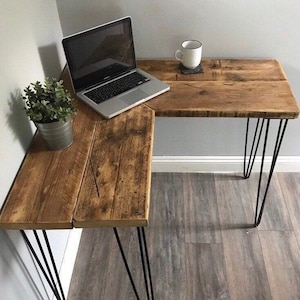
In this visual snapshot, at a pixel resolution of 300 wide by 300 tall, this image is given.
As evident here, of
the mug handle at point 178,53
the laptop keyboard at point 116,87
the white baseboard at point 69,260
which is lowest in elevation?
the white baseboard at point 69,260

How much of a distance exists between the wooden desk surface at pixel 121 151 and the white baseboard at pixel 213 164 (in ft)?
1.97

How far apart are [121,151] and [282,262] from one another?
982 millimetres

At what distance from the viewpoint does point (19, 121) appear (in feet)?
3.86

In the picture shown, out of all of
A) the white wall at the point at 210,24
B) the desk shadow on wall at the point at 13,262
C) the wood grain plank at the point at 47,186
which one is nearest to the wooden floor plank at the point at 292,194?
the white wall at the point at 210,24

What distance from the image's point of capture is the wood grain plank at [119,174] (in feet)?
3.29

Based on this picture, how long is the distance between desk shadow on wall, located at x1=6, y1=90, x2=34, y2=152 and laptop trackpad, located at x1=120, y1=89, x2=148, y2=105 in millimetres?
365

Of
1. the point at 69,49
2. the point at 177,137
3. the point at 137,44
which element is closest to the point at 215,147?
the point at 177,137

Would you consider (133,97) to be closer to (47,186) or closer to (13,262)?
(47,186)

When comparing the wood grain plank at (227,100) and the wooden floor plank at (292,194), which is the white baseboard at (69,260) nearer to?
the wood grain plank at (227,100)

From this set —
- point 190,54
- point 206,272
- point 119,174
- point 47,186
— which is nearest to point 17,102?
point 47,186

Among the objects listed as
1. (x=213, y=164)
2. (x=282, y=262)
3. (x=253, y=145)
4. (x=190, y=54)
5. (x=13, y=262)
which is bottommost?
(x=282, y=262)

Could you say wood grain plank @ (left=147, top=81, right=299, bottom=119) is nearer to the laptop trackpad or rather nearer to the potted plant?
the laptop trackpad

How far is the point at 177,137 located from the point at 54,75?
73cm

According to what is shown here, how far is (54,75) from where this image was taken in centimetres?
153
